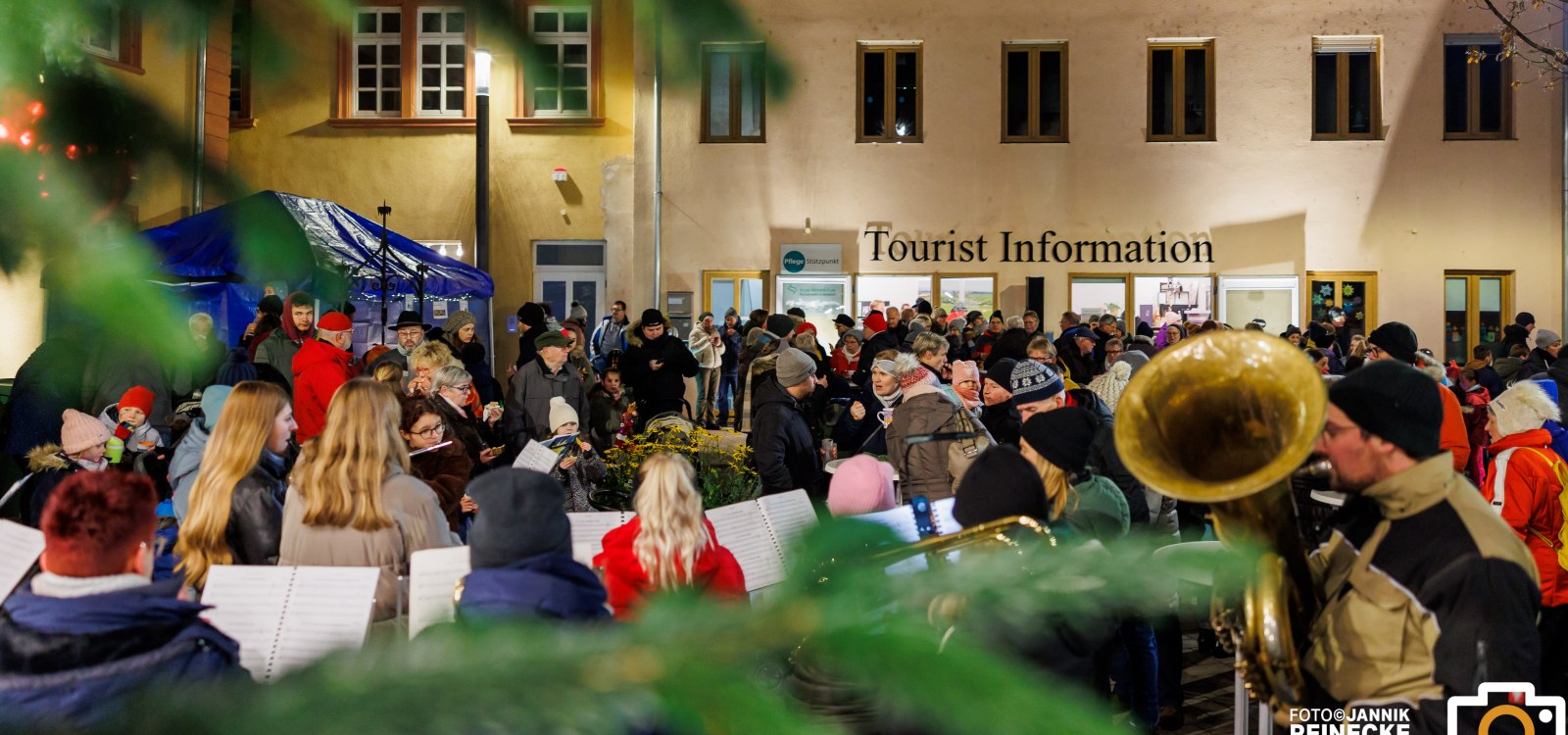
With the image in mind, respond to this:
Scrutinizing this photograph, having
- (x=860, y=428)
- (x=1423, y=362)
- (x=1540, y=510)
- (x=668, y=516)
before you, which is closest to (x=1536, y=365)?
(x=1423, y=362)

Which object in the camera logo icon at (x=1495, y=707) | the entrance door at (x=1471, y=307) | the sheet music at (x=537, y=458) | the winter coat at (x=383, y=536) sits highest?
the entrance door at (x=1471, y=307)

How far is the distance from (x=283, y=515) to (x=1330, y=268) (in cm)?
2026

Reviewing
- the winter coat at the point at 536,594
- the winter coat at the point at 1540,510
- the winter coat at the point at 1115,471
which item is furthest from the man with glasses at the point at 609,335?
the winter coat at the point at 536,594

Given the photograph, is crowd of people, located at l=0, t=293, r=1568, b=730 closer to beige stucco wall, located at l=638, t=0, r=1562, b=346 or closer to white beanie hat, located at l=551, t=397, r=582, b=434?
white beanie hat, located at l=551, t=397, r=582, b=434

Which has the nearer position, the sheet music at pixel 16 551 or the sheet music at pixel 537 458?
the sheet music at pixel 16 551

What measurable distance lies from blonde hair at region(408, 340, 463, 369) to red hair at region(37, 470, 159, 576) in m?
5.55

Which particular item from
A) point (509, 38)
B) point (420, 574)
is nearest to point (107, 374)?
point (509, 38)

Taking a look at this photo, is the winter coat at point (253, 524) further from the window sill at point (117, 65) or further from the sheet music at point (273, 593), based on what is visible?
the window sill at point (117, 65)

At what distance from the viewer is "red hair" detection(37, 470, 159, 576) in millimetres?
2195

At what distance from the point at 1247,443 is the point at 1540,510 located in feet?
11.2

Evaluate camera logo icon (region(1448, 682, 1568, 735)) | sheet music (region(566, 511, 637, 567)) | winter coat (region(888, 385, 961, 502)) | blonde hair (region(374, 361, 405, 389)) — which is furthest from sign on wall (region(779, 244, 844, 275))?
camera logo icon (region(1448, 682, 1568, 735))

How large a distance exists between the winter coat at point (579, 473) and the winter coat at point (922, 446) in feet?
5.79

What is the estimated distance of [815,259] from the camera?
2184cm

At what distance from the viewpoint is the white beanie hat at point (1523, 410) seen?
222 inches
